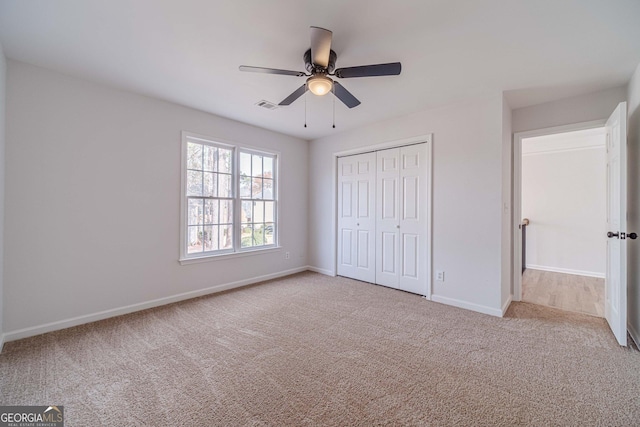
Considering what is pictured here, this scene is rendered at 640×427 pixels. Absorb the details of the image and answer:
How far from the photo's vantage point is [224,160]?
4.07 m

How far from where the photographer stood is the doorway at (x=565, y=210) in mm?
4570

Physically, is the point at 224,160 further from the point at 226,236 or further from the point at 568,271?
the point at 568,271

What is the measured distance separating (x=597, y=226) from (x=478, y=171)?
11.2 ft

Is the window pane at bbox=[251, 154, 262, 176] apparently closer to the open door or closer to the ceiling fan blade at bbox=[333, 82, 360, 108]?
the ceiling fan blade at bbox=[333, 82, 360, 108]

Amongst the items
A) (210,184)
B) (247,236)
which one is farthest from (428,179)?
(210,184)

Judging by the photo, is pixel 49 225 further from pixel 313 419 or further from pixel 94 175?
pixel 313 419

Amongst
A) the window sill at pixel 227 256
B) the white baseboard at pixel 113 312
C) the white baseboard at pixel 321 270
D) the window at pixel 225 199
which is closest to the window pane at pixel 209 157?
the window at pixel 225 199

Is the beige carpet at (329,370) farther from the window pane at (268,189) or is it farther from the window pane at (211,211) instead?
the window pane at (268,189)

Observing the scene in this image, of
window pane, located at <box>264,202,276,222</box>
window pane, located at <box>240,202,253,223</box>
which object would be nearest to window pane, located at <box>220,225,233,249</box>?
window pane, located at <box>240,202,253,223</box>

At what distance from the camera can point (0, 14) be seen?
72.9 inches

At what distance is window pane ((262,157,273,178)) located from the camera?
4.61 meters

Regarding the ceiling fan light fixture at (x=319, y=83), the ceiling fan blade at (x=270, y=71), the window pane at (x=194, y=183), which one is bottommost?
the window pane at (x=194, y=183)
